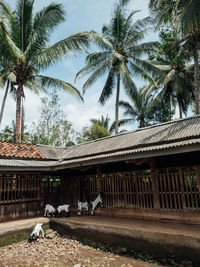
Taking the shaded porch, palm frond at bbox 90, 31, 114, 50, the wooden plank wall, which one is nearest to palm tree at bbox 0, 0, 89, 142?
palm frond at bbox 90, 31, 114, 50

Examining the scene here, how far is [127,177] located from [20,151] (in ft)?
18.9

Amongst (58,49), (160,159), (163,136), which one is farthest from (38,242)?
(58,49)

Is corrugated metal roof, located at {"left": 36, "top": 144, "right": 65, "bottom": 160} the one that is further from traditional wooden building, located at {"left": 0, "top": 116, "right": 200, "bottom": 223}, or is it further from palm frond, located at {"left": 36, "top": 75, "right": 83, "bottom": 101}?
palm frond, located at {"left": 36, "top": 75, "right": 83, "bottom": 101}

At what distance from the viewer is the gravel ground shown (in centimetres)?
515

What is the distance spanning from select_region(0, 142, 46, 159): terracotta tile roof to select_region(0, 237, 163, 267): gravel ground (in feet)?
12.7

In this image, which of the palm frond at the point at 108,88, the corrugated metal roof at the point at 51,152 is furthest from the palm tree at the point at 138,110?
the corrugated metal roof at the point at 51,152

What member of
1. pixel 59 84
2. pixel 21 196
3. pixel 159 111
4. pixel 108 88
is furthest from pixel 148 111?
pixel 21 196

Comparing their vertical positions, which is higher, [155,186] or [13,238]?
[155,186]

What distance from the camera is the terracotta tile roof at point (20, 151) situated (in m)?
9.17

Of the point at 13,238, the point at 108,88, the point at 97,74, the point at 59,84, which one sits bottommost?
the point at 13,238

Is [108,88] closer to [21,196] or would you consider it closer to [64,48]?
[64,48]

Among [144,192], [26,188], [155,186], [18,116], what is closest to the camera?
[155,186]

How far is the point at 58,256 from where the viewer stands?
572cm

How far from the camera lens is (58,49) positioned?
11.5 meters
